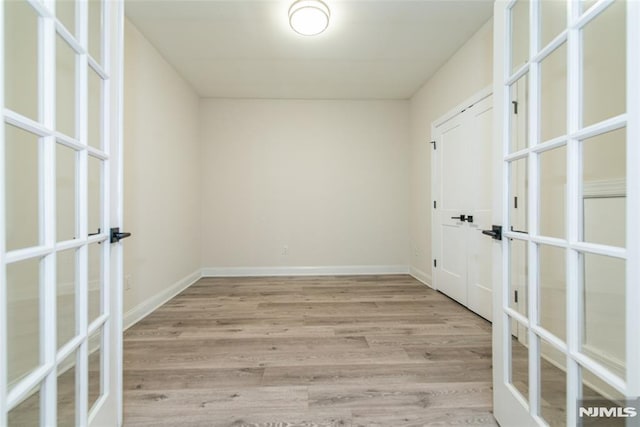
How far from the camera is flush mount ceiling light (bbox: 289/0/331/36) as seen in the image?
2.14m

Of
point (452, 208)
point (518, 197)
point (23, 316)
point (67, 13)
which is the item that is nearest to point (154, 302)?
point (23, 316)

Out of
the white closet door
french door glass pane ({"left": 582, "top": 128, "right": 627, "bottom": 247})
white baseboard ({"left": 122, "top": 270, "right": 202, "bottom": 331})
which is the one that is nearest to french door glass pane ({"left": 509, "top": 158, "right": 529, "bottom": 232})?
french door glass pane ({"left": 582, "top": 128, "right": 627, "bottom": 247})

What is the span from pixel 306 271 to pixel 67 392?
3.29 meters

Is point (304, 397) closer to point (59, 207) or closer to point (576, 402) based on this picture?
point (576, 402)

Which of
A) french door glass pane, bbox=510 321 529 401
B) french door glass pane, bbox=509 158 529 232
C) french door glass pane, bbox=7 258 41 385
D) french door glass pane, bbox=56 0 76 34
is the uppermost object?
french door glass pane, bbox=56 0 76 34

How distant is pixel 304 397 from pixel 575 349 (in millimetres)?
1209

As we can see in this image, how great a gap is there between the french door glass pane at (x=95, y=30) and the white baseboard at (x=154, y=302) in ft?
6.69

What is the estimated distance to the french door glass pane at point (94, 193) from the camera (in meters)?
1.07

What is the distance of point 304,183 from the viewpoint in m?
4.14

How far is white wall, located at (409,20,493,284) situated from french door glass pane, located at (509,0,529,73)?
4.75ft

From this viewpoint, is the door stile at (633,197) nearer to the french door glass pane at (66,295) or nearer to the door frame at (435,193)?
the french door glass pane at (66,295)

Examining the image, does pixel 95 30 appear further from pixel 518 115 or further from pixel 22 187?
pixel 518 115

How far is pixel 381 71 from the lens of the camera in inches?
129

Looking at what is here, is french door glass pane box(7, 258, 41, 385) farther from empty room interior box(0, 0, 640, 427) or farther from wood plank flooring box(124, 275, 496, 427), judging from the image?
wood plank flooring box(124, 275, 496, 427)
